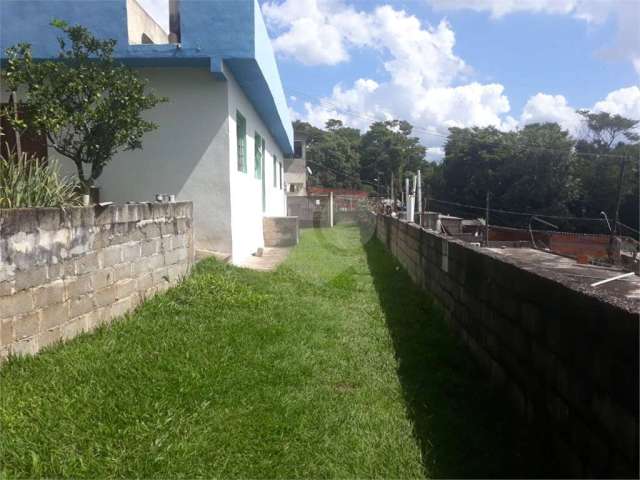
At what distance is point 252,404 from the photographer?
10.6 ft

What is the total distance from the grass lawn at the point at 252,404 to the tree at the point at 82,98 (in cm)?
243

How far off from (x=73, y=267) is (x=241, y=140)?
232 inches

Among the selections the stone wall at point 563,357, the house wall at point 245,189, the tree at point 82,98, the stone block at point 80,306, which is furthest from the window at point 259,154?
the stone wall at point 563,357

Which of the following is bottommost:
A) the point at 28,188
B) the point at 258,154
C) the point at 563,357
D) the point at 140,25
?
the point at 563,357

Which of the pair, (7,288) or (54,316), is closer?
(7,288)

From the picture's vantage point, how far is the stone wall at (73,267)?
11.8 feet

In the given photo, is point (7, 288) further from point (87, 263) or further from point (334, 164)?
point (334, 164)

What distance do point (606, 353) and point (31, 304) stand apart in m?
3.58

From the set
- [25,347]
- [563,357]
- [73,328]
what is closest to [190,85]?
[73,328]

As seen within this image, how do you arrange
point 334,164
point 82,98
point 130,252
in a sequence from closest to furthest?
point 130,252
point 82,98
point 334,164

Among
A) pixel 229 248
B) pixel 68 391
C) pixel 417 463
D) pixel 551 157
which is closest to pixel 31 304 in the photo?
pixel 68 391

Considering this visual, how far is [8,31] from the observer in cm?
751

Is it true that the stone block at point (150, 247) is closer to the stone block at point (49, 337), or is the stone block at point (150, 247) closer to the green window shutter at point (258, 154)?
the stone block at point (49, 337)

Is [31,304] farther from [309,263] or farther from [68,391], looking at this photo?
[309,263]
